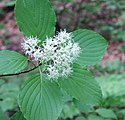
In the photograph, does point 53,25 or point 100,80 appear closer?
point 53,25

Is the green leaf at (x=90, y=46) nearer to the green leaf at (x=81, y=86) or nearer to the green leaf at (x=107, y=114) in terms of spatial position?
the green leaf at (x=81, y=86)

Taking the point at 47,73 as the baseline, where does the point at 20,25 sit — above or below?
above

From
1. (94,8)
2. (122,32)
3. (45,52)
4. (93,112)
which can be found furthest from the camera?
(94,8)

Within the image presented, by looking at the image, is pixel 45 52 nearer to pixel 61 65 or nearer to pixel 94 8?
pixel 61 65

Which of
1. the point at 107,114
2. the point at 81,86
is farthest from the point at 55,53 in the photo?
the point at 107,114

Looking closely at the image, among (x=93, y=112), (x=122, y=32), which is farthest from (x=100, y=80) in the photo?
(x=122, y=32)

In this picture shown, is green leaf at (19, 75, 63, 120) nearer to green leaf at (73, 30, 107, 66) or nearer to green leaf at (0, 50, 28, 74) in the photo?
green leaf at (0, 50, 28, 74)

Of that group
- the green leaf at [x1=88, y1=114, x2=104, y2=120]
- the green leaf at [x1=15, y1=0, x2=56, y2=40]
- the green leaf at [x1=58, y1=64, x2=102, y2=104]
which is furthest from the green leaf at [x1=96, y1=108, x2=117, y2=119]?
the green leaf at [x1=15, y1=0, x2=56, y2=40]

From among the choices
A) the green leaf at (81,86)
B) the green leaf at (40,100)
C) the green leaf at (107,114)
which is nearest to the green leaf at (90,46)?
the green leaf at (81,86)
